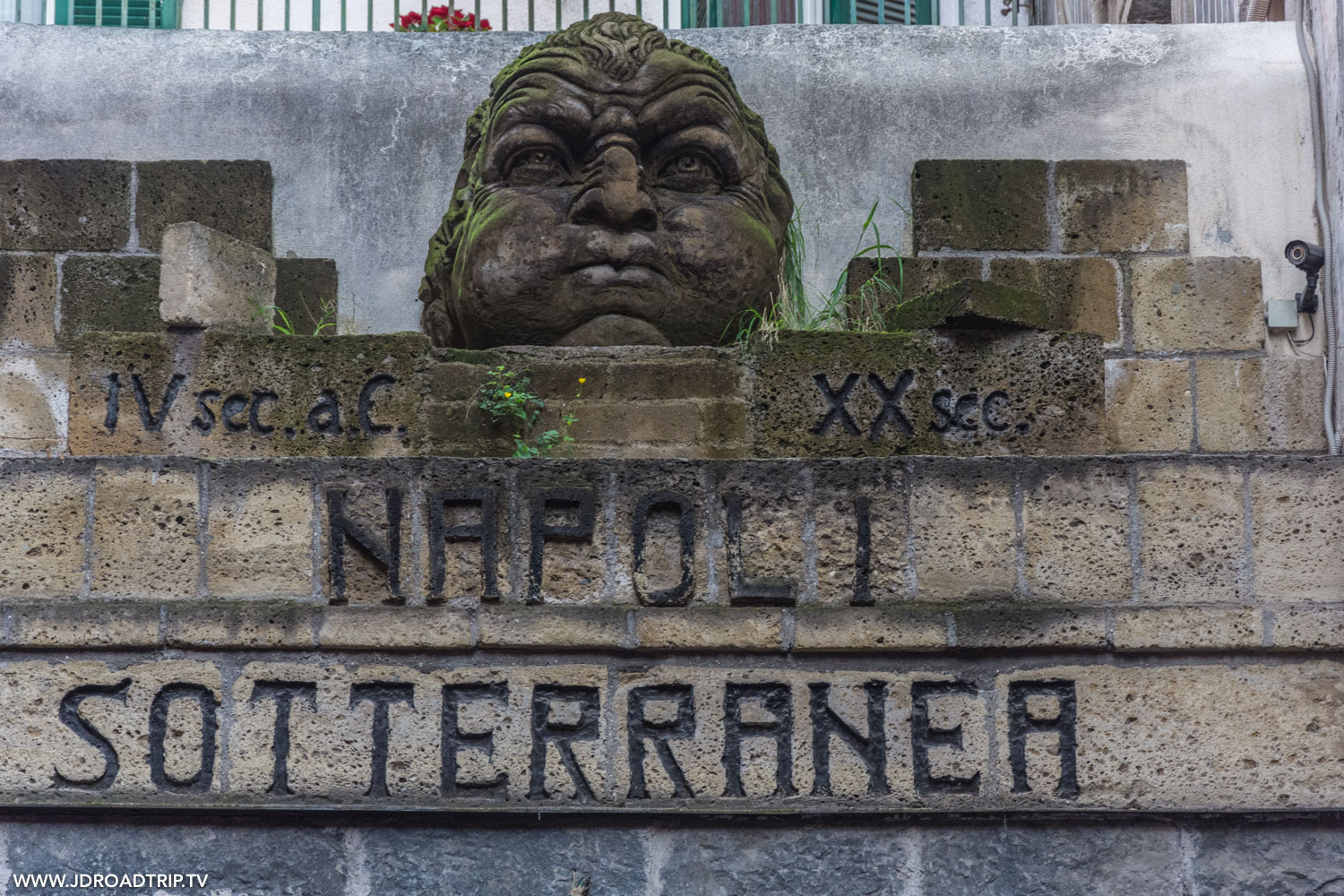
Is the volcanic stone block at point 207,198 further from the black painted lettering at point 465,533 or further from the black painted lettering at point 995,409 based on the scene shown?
the black painted lettering at point 995,409

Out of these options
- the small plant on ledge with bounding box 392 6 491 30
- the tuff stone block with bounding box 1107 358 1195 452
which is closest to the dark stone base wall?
the tuff stone block with bounding box 1107 358 1195 452

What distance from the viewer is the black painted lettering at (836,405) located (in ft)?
19.0

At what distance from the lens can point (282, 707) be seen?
5.33 meters

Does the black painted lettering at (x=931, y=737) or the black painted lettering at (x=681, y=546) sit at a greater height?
the black painted lettering at (x=681, y=546)

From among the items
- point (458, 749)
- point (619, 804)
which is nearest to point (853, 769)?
point (619, 804)

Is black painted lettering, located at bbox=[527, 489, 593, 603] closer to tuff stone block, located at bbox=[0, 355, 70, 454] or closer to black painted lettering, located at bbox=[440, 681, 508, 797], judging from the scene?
black painted lettering, located at bbox=[440, 681, 508, 797]

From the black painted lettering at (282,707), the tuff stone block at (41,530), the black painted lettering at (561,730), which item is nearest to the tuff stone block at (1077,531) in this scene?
the black painted lettering at (561,730)

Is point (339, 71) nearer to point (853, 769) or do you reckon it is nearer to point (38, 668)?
point (38, 668)

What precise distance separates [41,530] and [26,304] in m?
1.63

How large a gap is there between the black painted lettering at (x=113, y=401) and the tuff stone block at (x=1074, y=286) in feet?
9.57

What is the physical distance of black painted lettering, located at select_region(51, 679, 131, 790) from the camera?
5312mm

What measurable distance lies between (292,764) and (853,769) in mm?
1465

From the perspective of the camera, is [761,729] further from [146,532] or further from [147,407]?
[147,407]

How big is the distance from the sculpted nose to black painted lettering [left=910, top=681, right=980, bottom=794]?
1.75 meters
